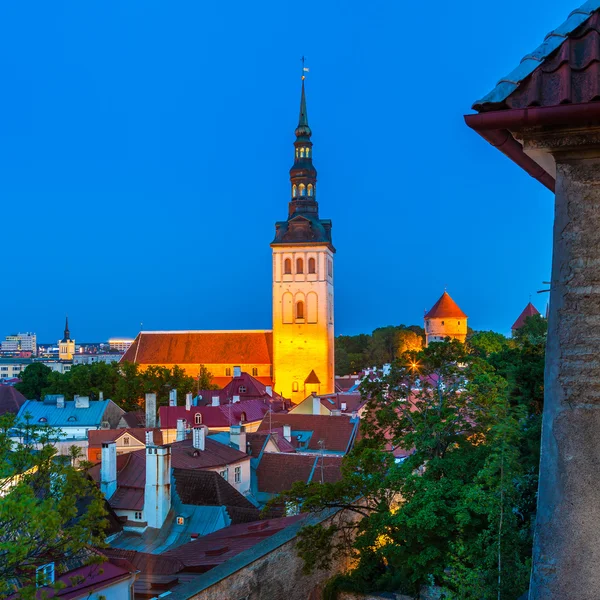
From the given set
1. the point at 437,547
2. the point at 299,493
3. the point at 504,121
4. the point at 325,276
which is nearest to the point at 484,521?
the point at 437,547

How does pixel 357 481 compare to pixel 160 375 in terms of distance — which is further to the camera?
pixel 160 375

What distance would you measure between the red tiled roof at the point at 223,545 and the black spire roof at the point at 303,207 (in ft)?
181

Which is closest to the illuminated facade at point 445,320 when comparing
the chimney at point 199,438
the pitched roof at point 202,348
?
the pitched roof at point 202,348

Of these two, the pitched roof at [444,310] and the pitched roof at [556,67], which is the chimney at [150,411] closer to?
the pitched roof at [556,67]

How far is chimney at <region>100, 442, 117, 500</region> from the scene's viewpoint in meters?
26.9

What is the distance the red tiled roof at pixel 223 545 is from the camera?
16.3 metres

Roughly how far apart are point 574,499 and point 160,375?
62.0 m

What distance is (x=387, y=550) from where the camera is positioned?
1209cm

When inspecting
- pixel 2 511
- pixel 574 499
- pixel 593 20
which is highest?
pixel 593 20

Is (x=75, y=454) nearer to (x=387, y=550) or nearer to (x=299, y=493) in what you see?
(x=299, y=493)

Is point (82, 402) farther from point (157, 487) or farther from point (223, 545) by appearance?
point (223, 545)

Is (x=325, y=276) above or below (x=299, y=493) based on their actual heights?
above

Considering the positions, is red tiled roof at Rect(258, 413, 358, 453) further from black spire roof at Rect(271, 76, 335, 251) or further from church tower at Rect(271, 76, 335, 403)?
black spire roof at Rect(271, 76, 335, 251)

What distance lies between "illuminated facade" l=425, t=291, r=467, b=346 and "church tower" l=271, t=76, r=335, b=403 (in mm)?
31217
